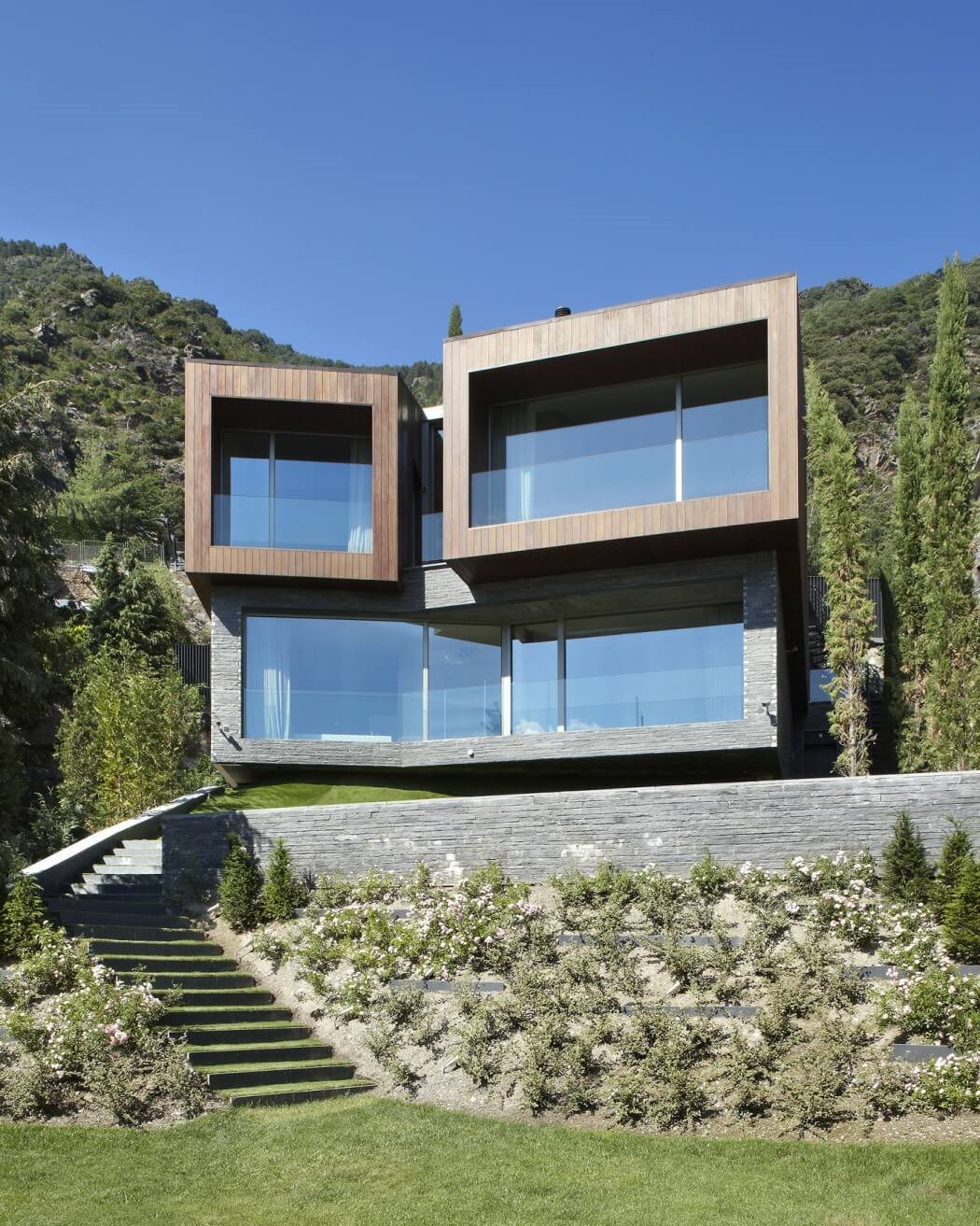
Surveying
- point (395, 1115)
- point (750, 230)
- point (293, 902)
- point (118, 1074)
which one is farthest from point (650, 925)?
point (750, 230)

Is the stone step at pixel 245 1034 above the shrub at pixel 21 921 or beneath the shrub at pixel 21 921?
beneath

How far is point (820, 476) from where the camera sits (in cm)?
1942

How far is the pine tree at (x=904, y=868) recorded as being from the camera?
11.9 metres

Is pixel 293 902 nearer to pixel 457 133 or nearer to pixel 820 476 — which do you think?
pixel 820 476

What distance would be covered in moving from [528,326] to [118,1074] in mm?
12456

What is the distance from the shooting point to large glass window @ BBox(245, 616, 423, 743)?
20031 millimetres

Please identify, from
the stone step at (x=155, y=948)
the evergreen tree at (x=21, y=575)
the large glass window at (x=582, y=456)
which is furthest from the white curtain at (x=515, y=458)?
the stone step at (x=155, y=948)

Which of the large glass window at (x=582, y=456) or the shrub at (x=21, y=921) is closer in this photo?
the shrub at (x=21, y=921)

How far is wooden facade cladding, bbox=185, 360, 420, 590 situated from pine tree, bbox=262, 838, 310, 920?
6.21m

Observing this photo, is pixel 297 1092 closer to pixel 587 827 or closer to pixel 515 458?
pixel 587 827

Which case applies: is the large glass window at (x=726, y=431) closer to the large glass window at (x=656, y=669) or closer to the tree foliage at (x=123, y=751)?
the large glass window at (x=656, y=669)

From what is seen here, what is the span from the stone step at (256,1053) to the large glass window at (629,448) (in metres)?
9.19

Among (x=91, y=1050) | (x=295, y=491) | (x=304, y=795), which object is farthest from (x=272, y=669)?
(x=91, y=1050)

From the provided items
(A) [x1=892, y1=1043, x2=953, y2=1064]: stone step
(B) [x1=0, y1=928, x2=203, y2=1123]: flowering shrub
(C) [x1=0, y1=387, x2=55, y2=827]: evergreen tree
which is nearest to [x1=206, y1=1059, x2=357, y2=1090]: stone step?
(B) [x1=0, y1=928, x2=203, y2=1123]: flowering shrub
